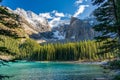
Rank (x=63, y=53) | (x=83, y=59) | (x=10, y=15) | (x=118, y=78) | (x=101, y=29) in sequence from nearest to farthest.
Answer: (x=10, y=15) < (x=118, y=78) < (x=101, y=29) < (x=83, y=59) < (x=63, y=53)

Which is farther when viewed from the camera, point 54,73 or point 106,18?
point 54,73

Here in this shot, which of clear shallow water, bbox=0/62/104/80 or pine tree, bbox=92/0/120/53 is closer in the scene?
pine tree, bbox=92/0/120/53

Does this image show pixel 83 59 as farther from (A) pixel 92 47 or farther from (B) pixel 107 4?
(B) pixel 107 4

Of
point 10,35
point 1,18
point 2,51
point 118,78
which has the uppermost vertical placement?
point 1,18

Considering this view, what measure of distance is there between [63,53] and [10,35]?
181419 millimetres

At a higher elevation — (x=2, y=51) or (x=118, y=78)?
(x=2, y=51)

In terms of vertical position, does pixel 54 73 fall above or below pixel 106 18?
below

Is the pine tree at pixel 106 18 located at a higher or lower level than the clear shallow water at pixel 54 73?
higher

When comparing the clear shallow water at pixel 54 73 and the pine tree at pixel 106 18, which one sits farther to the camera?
the clear shallow water at pixel 54 73

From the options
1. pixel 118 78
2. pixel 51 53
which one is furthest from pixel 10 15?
pixel 51 53

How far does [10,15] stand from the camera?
13625 mm

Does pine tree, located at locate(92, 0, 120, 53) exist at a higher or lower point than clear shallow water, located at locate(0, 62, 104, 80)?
higher

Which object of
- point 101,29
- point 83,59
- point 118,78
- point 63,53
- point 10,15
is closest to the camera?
point 10,15

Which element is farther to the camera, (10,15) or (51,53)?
(51,53)
